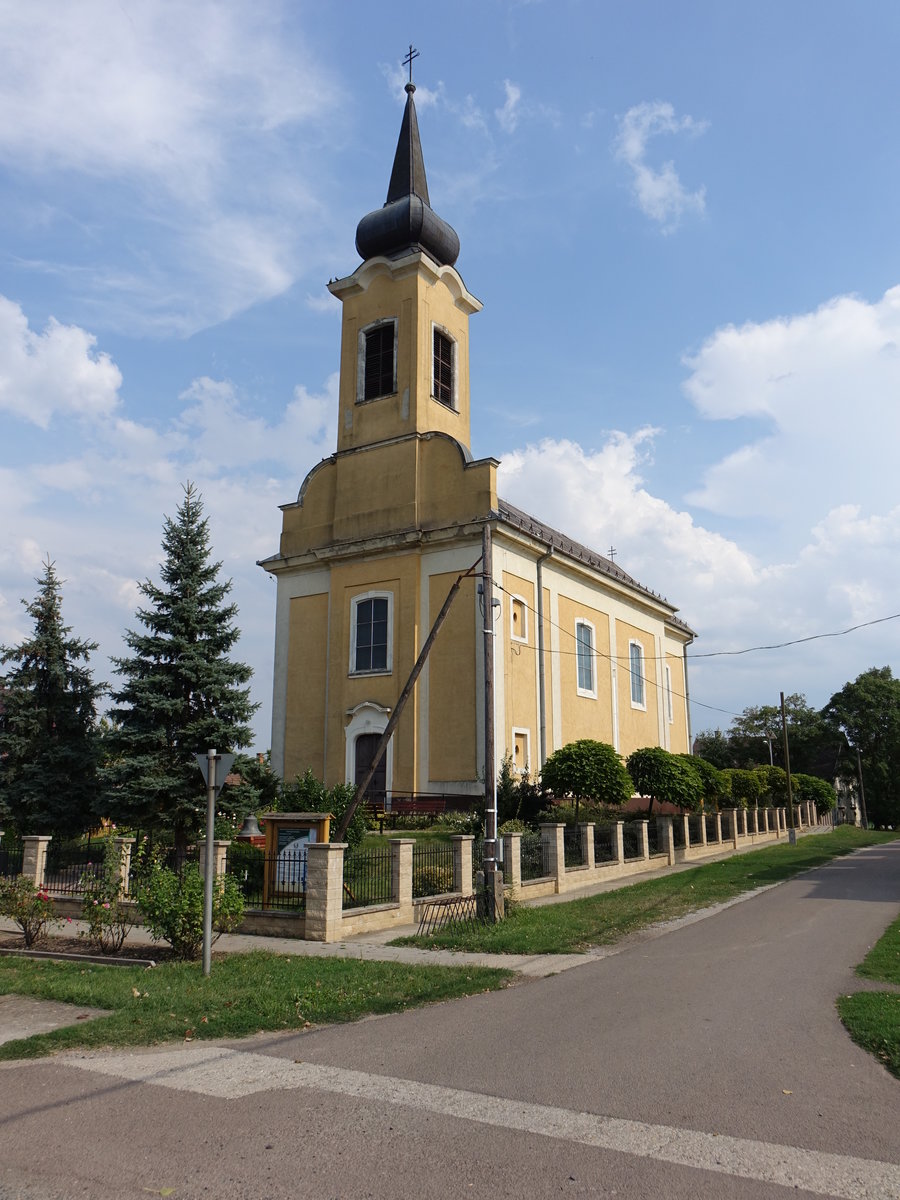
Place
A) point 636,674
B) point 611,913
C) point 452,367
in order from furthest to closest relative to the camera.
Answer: point 636,674
point 452,367
point 611,913

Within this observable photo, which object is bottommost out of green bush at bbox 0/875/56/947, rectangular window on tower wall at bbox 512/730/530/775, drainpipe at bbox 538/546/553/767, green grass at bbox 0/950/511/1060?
green grass at bbox 0/950/511/1060

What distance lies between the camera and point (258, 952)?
1211cm

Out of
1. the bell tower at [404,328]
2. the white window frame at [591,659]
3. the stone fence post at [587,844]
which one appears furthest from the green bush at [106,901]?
the white window frame at [591,659]

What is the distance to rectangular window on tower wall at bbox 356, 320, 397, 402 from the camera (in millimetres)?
32500

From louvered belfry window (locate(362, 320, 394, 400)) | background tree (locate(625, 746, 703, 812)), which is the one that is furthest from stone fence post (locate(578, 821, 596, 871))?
louvered belfry window (locate(362, 320, 394, 400))

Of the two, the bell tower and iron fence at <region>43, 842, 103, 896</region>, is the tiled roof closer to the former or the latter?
the bell tower

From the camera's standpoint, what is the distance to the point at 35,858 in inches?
699

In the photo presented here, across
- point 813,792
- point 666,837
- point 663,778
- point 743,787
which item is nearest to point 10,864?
point 666,837

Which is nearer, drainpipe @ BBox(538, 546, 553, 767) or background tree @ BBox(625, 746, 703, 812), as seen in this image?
background tree @ BBox(625, 746, 703, 812)

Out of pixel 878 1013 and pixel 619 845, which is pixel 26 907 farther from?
pixel 619 845

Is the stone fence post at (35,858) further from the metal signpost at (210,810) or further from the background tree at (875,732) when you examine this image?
the background tree at (875,732)

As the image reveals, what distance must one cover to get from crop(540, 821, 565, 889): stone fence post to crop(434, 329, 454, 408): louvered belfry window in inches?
704

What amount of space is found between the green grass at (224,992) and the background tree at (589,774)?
13.3 meters

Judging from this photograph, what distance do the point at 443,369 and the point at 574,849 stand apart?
18.9 meters
